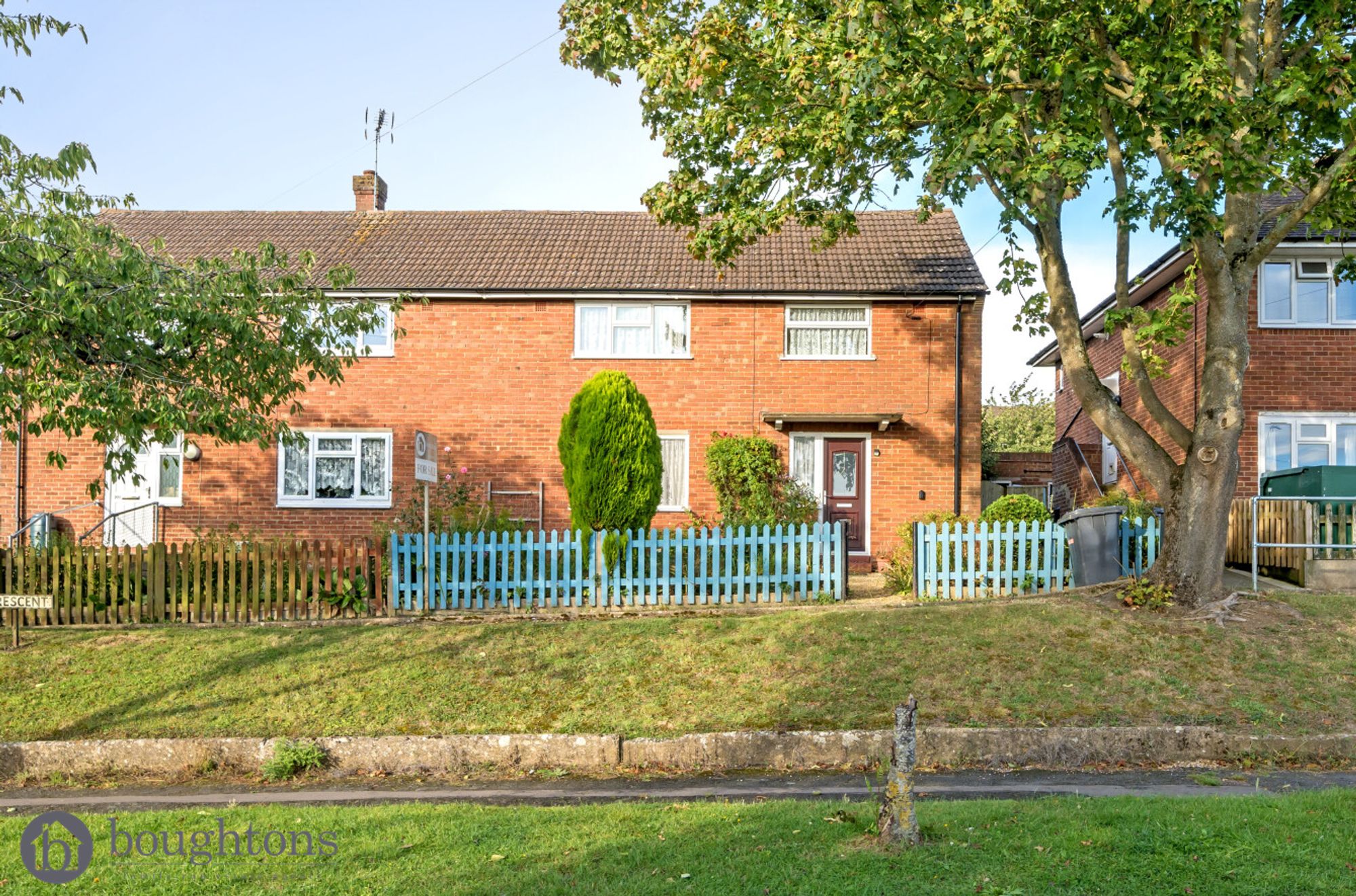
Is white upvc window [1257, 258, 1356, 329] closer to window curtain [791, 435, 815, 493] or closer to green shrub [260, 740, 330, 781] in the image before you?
window curtain [791, 435, 815, 493]

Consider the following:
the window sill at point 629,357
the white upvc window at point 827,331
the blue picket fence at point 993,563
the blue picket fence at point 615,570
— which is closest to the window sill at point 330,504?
the window sill at point 629,357

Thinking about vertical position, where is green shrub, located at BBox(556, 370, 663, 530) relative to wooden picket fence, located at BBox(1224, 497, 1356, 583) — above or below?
above

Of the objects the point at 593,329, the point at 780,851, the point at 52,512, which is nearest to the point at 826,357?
the point at 593,329

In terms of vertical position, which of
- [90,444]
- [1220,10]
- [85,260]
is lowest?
[90,444]

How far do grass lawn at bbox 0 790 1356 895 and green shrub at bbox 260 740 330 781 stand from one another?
6.53 ft

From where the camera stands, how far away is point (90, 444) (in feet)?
64.2

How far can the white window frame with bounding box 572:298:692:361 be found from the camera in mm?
19547

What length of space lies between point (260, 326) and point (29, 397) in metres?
2.21

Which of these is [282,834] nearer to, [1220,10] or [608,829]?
[608,829]

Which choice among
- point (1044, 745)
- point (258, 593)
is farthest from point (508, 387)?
point (1044, 745)

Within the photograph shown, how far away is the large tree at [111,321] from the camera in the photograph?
343 inches

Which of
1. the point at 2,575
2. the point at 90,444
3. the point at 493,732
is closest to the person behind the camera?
the point at 493,732

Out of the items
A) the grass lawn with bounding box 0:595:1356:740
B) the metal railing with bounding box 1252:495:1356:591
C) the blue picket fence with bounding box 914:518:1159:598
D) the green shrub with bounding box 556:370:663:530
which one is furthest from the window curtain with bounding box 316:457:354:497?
the metal railing with bounding box 1252:495:1356:591

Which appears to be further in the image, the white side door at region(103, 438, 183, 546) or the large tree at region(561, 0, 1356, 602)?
the white side door at region(103, 438, 183, 546)
